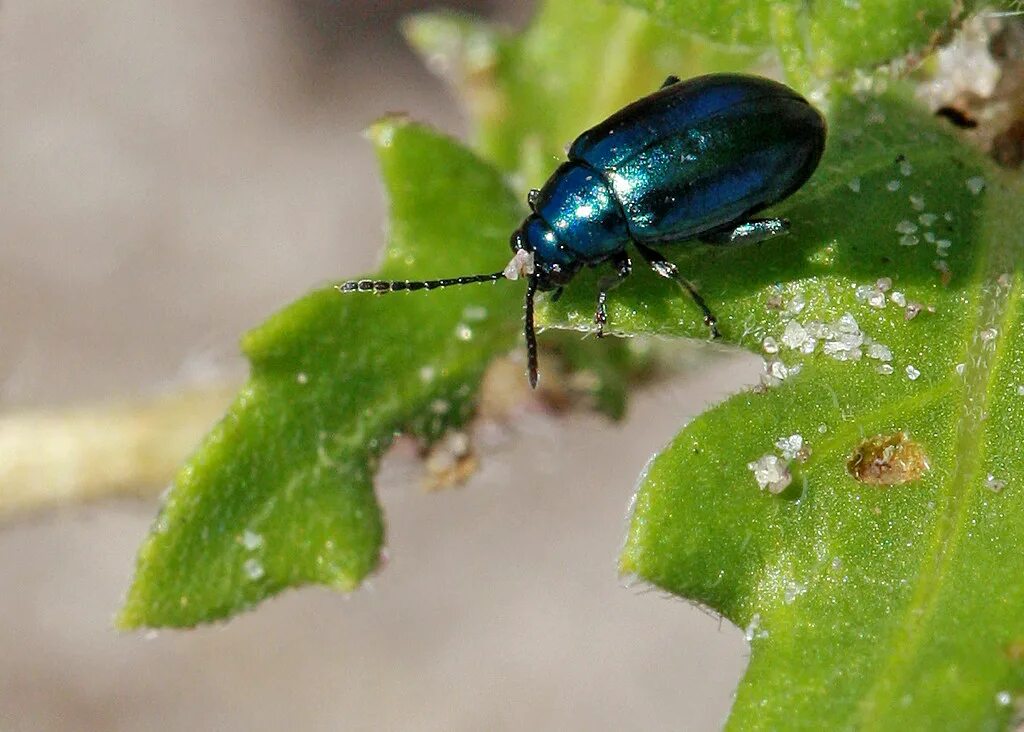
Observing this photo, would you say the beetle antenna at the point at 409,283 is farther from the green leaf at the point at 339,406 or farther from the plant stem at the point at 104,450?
the plant stem at the point at 104,450

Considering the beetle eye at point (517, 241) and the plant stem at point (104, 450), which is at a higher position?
the beetle eye at point (517, 241)

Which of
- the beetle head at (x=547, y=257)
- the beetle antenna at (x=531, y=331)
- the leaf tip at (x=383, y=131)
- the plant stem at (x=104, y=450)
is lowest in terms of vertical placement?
the plant stem at (x=104, y=450)

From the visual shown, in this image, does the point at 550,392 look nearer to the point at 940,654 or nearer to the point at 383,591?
the point at 940,654

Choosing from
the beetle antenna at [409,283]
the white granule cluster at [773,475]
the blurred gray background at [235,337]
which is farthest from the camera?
the blurred gray background at [235,337]

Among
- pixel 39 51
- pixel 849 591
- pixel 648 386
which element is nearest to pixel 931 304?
pixel 849 591

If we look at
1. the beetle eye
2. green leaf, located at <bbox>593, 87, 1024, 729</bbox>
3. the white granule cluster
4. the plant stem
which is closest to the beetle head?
the beetle eye

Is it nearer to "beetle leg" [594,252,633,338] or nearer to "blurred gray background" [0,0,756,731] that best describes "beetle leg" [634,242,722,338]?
"beetle leg" [594,252,633,338]

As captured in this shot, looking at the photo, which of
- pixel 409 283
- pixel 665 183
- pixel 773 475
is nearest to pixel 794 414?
pixel 773 475

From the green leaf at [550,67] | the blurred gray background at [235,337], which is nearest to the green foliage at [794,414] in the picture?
the green leaf at [550,67]
